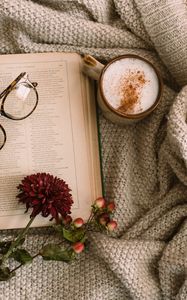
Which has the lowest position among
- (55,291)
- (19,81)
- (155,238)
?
(55,291)

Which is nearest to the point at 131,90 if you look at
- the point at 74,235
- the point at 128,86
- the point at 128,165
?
the point at 128,86

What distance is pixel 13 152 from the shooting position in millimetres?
779

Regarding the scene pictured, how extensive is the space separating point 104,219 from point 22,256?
13 cm

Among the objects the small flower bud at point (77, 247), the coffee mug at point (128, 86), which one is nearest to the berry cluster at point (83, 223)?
the small flower bud at point (77, 247)

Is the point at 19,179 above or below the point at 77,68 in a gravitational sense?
below

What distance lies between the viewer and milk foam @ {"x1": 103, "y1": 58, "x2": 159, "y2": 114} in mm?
750

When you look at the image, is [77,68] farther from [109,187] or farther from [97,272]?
[97,272]

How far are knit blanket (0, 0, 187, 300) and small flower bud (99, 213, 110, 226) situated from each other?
41 mm

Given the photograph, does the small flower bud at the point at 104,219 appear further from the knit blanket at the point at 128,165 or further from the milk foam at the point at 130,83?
the milk foam at the point at 130,83

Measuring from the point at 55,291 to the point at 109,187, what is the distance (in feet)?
0.62

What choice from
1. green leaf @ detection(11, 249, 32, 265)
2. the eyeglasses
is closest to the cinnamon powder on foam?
the eyeglasses

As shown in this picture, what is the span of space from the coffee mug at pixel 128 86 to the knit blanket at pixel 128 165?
4cm

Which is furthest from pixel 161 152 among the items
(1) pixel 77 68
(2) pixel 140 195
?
(1) pixel 77 68

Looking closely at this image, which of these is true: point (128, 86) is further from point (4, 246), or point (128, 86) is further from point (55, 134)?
point (4, 246)
